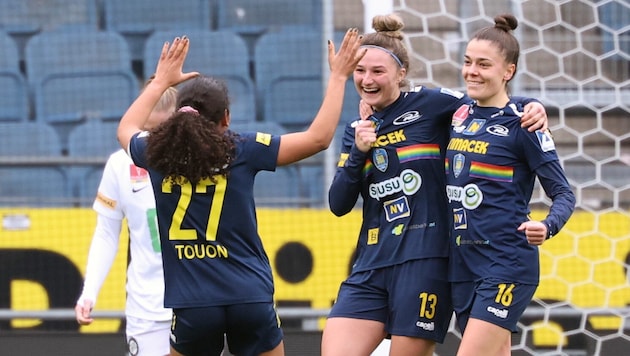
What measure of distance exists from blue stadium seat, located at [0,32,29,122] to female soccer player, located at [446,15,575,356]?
365 centimetres

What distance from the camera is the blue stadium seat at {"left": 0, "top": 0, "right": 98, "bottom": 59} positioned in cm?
663

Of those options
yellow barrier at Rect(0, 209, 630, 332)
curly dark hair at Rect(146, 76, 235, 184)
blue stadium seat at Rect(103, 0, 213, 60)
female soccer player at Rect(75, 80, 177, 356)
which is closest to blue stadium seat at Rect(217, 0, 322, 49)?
blue stadium seat at Rect(103, 0, 213, 60)

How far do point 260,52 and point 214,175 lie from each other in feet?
9.69

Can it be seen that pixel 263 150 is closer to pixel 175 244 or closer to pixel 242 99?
pixel 175 244

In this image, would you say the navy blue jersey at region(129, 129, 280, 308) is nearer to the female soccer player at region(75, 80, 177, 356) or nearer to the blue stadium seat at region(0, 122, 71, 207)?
the female soccer player at region(75, 80, 177, 356)

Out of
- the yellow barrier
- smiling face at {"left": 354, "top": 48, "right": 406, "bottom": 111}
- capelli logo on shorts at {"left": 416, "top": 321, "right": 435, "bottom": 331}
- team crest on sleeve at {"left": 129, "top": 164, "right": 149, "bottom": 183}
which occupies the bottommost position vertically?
the yellow barrier

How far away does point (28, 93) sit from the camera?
22.2ft

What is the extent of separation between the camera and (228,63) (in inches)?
261

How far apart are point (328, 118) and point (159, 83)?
68 cm

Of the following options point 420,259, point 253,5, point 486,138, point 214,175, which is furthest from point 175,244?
point 253,5

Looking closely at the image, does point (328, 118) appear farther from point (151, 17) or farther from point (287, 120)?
point (151, 17)

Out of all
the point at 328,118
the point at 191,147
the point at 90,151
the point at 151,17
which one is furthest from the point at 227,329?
the point at 151,17

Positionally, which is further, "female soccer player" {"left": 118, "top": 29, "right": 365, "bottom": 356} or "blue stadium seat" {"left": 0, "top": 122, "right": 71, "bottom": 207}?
"blue stadium seat" {"left": 0, "top": 122, "right": 71, "bottom": 207}

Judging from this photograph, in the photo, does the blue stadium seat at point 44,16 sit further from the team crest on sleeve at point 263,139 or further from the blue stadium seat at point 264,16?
the team crest on sleeve at point 263,139
